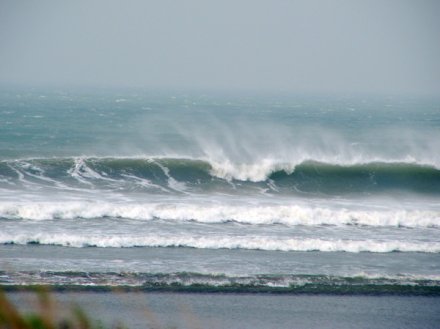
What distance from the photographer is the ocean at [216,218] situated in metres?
12.8

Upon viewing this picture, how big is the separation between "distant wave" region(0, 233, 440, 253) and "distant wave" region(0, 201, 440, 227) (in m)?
2.44

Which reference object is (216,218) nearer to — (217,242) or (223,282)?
(217,242)

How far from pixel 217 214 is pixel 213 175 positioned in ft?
27.6

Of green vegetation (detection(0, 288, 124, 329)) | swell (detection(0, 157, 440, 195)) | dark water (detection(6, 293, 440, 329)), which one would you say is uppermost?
green vegetation (detection(0, 288, 124, 329))

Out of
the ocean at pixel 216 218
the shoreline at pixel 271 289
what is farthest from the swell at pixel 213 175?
the shoreline at pixel 271 289

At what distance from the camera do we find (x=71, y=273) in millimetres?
12477

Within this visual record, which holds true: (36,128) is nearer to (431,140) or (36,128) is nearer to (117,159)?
(117,159)

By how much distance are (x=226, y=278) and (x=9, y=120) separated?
39.8 m

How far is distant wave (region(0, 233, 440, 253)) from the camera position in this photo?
14938 millimetres

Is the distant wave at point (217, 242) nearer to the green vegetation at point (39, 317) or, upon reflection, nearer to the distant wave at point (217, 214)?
the distant wave at point (217, 214)

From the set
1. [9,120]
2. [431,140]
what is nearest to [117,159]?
[9,120]

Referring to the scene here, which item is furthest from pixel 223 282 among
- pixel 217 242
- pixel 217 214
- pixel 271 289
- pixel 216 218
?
pixel 217 214

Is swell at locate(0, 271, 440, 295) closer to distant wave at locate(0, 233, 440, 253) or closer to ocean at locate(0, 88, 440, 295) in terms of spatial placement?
ocean at locate(0, 88, 440, 295)

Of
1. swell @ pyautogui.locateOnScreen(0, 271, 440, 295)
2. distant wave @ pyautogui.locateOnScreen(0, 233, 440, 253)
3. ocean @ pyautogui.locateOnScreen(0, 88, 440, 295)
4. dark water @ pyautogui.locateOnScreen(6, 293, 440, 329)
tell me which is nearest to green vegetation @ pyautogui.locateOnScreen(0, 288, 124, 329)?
ocean @ pyautogui.locateOnScreen(0, 88, 440, 295)
